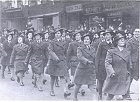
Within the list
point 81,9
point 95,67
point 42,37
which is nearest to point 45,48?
point 42,37

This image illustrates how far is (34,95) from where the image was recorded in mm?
7039

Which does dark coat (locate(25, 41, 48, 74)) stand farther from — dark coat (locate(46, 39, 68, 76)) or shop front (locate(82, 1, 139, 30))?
shop front (locate(82, 1, 139, 30))

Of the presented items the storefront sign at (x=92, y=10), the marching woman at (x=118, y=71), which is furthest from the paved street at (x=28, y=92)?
the storefront sign at (x=92, y=10)

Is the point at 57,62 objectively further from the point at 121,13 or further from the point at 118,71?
the point at 121,13

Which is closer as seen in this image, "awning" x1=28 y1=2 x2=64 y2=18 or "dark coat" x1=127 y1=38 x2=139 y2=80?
"dark coat" x1=127 y1=38 x2=139 y2=80

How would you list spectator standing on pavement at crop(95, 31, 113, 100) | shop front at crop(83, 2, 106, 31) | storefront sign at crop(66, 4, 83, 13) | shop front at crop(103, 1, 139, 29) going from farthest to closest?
1. storefront sign at crop(66, 4, 83, 13)
2. shop front at crop(83, 2, 106, 31)
3. shop front at crop(103, 1, 139, 29)
4. spectator standing on pavement at crop(95, 31, 113, 100)

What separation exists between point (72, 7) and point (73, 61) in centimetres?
1115

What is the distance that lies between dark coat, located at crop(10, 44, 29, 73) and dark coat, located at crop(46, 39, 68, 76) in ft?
4.16

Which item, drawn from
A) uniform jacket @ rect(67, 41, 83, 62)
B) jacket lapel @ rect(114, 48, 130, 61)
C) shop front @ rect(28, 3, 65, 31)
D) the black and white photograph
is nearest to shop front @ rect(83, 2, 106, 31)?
the black and white photograph

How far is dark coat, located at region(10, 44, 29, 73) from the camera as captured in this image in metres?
8.16

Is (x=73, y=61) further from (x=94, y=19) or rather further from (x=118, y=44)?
(x=94, y=19)

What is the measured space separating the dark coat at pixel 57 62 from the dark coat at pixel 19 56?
127cm

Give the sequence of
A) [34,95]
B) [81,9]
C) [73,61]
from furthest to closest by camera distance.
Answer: [81,9]
[73,61]
[34,95]

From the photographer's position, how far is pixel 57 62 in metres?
7.12
